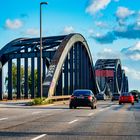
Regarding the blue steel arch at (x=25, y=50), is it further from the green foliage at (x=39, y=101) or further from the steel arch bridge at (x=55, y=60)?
the green foliage at (x=39, y=101)

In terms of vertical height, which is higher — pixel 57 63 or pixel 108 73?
pixel 108 73

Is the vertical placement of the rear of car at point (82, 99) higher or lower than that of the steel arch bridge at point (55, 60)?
lower

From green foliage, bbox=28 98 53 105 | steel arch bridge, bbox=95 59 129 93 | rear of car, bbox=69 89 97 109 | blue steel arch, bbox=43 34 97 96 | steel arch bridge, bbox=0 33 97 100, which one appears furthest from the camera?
steel arch bridge, bbox=95 59 129 93

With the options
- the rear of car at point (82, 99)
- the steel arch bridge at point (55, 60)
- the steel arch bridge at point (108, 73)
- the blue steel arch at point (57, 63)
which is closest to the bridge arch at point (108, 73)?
the steel arch bridge at point (108, 73)

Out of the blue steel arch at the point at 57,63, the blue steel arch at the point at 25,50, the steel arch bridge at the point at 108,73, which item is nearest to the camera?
the blue steel arch at the point at 57,63

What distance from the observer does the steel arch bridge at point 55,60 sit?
59734 mm

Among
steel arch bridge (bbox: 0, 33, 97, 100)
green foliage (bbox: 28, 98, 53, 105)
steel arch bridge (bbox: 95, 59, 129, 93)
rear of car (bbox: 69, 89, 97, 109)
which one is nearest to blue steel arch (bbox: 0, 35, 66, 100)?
steel arch bridge (bbox: 0, 33, 97, 100)

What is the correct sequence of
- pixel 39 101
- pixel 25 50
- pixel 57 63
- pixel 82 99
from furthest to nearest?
pixel 25 50 < pixel 57 63 < pixel 39 101 < pixel 82 99

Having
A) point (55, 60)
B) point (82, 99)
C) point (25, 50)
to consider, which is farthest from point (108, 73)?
point (82, 99)

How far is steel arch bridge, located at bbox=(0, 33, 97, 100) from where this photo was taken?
5973 centimetres

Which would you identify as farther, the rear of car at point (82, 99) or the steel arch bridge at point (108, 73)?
the steel arch bridge at point (108, 73)

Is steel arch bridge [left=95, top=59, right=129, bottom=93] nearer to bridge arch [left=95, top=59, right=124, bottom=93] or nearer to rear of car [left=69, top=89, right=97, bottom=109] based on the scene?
bridge arch [left=95, top=59, right=124, bottom=93]

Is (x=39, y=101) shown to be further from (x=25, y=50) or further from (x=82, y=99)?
(x=25, y=50)

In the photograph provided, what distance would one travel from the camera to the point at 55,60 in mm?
60250
